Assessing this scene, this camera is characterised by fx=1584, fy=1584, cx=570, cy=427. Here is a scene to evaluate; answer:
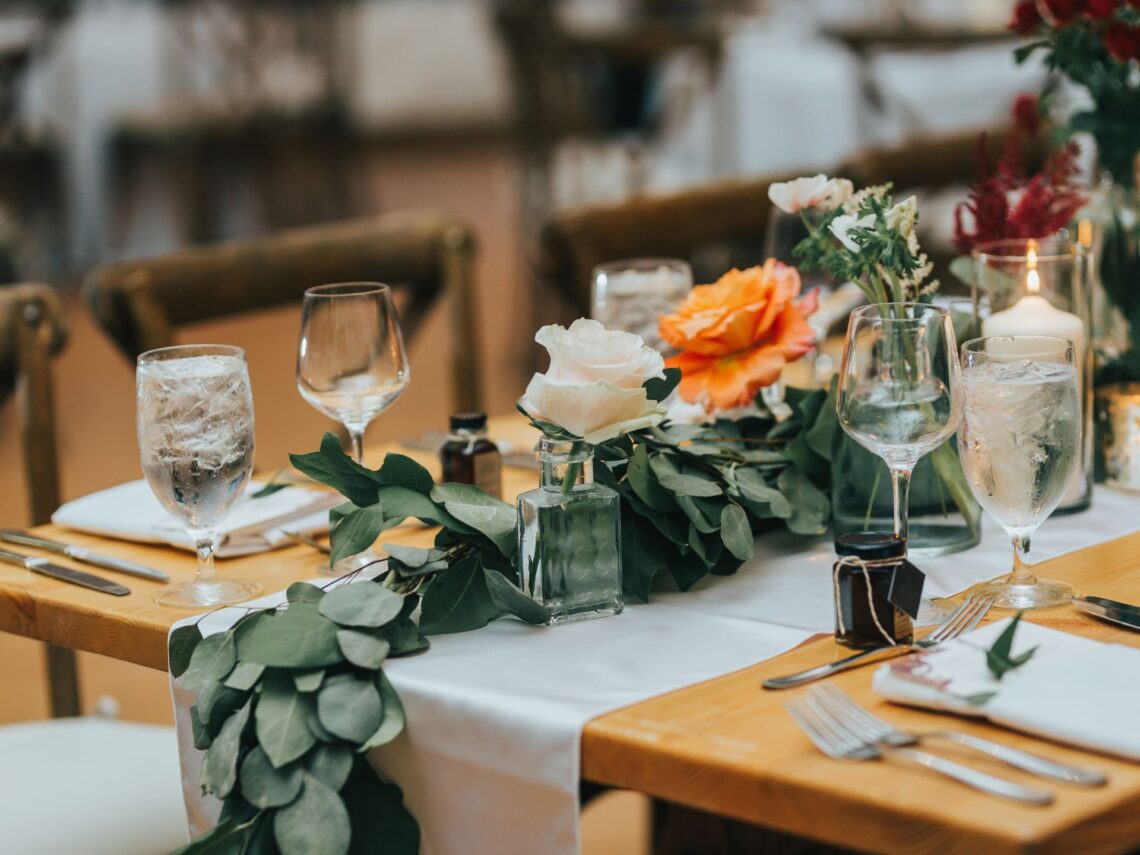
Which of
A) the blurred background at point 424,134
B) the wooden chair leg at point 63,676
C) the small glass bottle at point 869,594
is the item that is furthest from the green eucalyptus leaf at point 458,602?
the blurred background at point 424,134

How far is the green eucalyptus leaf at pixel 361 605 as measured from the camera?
3.15ft

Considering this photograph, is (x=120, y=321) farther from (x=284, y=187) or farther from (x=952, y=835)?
(x=284, y=187)

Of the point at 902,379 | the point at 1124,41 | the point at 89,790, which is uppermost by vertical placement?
the point at 1124,41

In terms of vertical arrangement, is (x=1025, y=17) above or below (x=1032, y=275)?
above

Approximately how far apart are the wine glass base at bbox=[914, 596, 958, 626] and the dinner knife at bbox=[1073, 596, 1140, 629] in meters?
0.08

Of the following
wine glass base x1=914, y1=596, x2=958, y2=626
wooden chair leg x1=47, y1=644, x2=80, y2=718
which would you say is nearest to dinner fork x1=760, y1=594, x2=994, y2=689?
wine glass base x1=914, y1=596, x2=958, y2=626

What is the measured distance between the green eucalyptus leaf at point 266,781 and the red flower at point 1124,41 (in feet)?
3.47

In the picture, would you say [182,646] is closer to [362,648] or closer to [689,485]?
[362,648]

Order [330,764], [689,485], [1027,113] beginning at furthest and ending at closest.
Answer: [1027,113] < [689,485] < [330,764]

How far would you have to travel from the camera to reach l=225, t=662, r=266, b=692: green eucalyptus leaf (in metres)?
0.93

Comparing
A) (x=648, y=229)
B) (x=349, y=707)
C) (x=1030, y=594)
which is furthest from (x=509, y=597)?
(x=648, y=229)

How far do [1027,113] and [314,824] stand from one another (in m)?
1.14

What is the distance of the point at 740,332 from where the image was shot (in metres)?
1.20

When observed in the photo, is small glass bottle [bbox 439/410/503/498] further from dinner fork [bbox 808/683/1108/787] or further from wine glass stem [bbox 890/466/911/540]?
dinner fork [bbox 808/683/1108/787]
